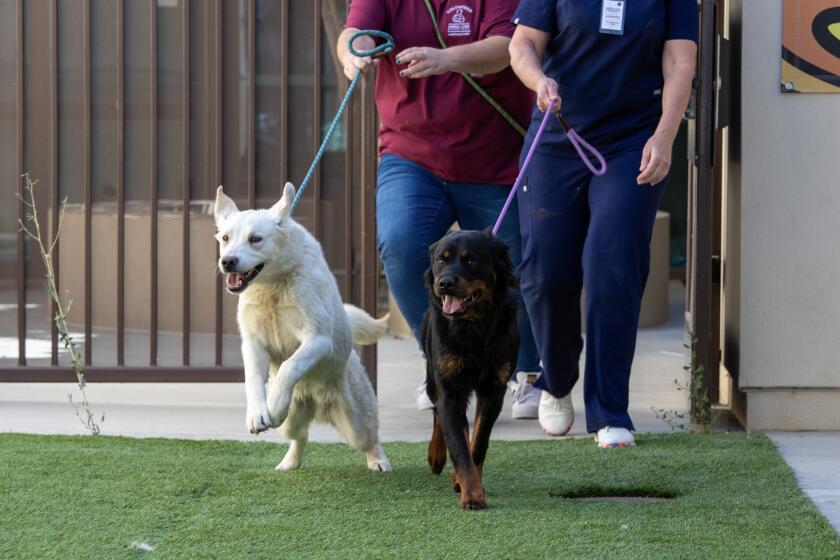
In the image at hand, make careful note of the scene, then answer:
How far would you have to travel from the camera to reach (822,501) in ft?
14.1

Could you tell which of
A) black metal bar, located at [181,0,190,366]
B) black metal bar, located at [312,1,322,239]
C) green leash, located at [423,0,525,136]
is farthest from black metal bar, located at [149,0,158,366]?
green leash, located at [423,0,525,136]

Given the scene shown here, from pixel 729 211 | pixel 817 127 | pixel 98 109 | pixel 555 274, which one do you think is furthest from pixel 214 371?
pixel 817 127

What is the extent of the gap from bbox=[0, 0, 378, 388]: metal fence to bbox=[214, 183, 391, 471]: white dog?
1494mm

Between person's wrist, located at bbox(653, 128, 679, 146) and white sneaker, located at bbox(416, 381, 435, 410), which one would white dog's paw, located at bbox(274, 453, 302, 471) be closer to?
white sneaker, located at bbox(416, 381, 435, 410)

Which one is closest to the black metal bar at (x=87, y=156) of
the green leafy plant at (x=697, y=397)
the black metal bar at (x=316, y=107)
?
the black metal bar at (x=316, y=107)

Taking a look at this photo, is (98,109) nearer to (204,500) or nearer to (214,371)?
(214,371)

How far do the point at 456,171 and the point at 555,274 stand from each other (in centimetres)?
68

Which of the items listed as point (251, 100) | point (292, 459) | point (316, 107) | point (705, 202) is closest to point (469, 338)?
point (292, 459)

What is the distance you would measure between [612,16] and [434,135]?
A: 96cm

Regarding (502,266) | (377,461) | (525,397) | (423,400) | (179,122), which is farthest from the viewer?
(179,122)

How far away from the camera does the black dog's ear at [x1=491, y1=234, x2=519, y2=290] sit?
4324 mm

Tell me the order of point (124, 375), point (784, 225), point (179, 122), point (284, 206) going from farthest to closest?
point (179, 122) → point (124, 375) → point (784, 225) → point (284, 206)

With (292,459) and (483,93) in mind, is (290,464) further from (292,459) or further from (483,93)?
(483,93)

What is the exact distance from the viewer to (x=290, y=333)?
4.51m
